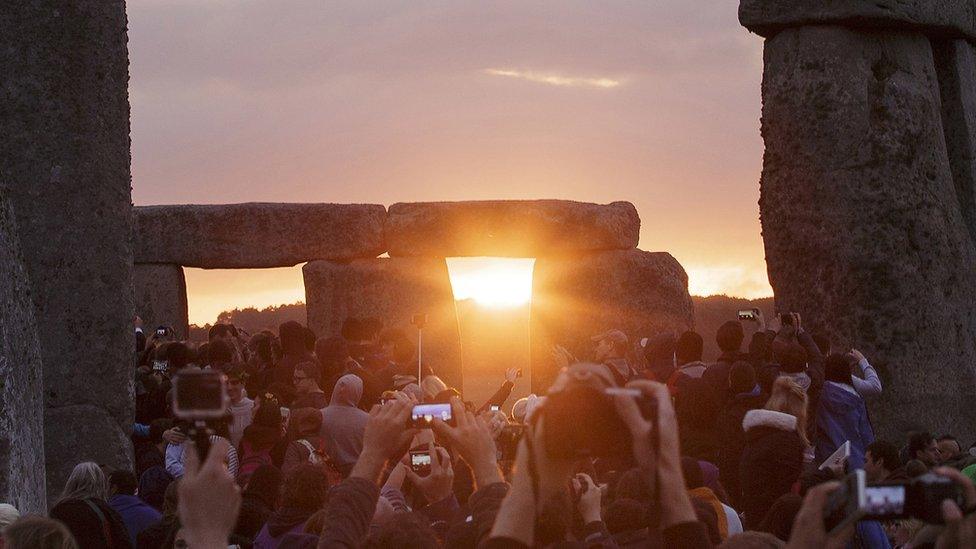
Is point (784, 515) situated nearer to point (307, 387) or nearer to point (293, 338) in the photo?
point (307, 387)

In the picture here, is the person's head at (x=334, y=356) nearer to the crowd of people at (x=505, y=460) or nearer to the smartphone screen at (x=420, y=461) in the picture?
the crowd of people at (x=505, y=460)

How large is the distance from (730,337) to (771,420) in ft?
6.75

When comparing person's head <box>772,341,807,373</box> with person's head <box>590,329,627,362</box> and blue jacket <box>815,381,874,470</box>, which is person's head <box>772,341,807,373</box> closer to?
blue jacket <box>815,381,874,470</box>

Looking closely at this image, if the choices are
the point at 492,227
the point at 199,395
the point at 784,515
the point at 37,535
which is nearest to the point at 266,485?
the point at 784,515

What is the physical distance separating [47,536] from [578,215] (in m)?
14.9

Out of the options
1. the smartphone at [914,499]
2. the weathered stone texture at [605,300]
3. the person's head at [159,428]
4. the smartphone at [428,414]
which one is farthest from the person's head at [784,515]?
the weathered stone texture at [605,300]

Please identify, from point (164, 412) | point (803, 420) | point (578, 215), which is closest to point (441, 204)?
point (578, 215)

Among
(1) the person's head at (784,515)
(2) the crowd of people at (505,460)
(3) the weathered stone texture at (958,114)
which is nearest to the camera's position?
(2) the crowd of people at (505,460)

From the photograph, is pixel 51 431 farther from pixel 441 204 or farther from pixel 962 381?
pixel 441 204

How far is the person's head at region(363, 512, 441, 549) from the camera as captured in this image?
156 inches

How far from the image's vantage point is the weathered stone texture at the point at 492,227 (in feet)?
61.2

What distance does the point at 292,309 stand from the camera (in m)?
33.6

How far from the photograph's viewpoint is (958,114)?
12.2 metres

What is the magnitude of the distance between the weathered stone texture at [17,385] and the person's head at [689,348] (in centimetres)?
409
